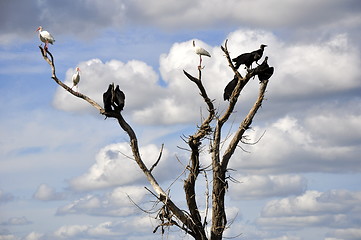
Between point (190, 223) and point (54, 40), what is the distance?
8580 millimetres

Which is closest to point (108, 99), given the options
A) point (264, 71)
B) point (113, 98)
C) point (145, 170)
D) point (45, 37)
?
point (113, 98)

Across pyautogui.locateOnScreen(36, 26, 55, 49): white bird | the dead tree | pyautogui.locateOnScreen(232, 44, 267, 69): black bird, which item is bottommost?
the dead tree

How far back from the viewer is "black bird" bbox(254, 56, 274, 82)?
1381 centimetres

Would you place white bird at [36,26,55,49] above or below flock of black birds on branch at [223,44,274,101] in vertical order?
above

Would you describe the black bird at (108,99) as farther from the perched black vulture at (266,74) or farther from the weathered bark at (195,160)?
the perched black vulture at (266,74)

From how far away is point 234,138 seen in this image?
1370 cm

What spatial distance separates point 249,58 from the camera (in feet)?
45.4

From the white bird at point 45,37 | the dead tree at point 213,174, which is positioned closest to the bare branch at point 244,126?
the dead tree at point 213,174

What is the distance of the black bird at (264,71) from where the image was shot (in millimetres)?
13812

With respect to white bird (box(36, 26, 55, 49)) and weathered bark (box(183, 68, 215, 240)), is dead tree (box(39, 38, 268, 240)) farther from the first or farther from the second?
white bird (box(36, 26, 55, 49))

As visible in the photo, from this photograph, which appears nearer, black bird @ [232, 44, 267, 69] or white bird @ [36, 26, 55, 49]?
black bird @ [232, 44, 267, 69]

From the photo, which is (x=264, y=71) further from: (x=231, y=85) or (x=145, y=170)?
(x=145, y=170)

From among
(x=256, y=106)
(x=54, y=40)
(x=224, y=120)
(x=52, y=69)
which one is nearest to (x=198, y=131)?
(x=224, y=120)

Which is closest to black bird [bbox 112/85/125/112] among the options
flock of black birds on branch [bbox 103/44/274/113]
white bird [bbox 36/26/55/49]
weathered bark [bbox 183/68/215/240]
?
flock of black birds on branch [bbox 103/44/274/113]
